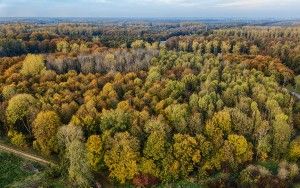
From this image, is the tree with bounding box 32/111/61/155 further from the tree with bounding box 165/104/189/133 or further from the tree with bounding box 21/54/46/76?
the tree with bounding box 21/54/46/76

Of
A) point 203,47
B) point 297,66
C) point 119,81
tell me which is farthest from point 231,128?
point 203,47

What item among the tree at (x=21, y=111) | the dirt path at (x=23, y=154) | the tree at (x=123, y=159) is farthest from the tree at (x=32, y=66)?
the tree at (x=123, y=159)

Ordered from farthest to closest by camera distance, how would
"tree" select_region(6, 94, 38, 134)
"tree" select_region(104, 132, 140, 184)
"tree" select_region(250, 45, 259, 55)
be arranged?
1. "tree" select_region(250, 45, 259, 55)
2. "tree" select_region(6, 94, 38, 134)
3. "tree" select_region(104, 132, 140, 184)

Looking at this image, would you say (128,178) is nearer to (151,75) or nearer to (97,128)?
(97,128)

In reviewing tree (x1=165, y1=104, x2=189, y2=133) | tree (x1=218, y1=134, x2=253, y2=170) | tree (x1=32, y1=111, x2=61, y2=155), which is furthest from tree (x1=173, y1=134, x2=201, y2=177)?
tree (x1=32, y1=111, x2=61, y2=155)

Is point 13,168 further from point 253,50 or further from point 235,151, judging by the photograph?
point 253,50

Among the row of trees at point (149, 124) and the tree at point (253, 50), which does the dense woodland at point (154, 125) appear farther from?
the tree at point (253, 50)

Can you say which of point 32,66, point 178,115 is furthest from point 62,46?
point 178,115

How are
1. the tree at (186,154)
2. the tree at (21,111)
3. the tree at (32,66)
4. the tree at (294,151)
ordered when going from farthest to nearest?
the tree at (32,66) < the tree at (21,111) < the tree at (294,151) < the tree at (186,154)
